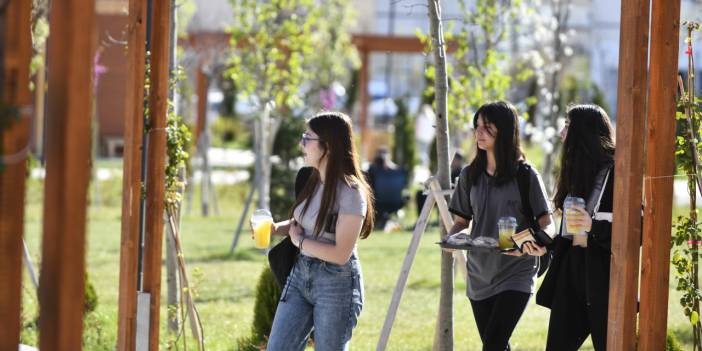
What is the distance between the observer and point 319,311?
16.3 ft

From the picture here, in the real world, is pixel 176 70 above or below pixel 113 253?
above

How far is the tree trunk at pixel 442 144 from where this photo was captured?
250 inches

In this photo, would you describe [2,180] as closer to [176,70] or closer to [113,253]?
[176,70]

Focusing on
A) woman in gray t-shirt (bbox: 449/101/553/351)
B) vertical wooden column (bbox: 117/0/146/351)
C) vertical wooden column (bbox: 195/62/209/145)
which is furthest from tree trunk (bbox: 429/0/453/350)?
vertical wooden column (bbox: 195/62/209/145)

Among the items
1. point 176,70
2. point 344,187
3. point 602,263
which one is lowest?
point 602,263

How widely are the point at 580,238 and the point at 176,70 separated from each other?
2.92 meters

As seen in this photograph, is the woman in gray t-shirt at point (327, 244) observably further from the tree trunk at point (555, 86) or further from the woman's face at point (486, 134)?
the tree trunk at point (555, 86)

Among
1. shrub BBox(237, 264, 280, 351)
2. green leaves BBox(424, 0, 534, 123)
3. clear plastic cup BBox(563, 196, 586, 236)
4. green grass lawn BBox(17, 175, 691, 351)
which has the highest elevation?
green leaves BBox(424, 0, 534, 123)

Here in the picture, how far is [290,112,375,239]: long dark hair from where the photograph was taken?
16.4 ft

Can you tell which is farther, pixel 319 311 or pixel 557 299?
pixel 557 299

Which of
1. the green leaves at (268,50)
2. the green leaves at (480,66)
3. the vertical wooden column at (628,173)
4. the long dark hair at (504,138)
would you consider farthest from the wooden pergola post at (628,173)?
the green leaves at (268,50)

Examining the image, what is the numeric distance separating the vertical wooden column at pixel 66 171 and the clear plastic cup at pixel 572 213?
2366 mm

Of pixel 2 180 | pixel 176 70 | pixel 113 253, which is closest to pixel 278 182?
pixel 113 253

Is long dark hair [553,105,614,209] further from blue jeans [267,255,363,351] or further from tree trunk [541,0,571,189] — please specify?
tree trunk [541,0,571,189]
